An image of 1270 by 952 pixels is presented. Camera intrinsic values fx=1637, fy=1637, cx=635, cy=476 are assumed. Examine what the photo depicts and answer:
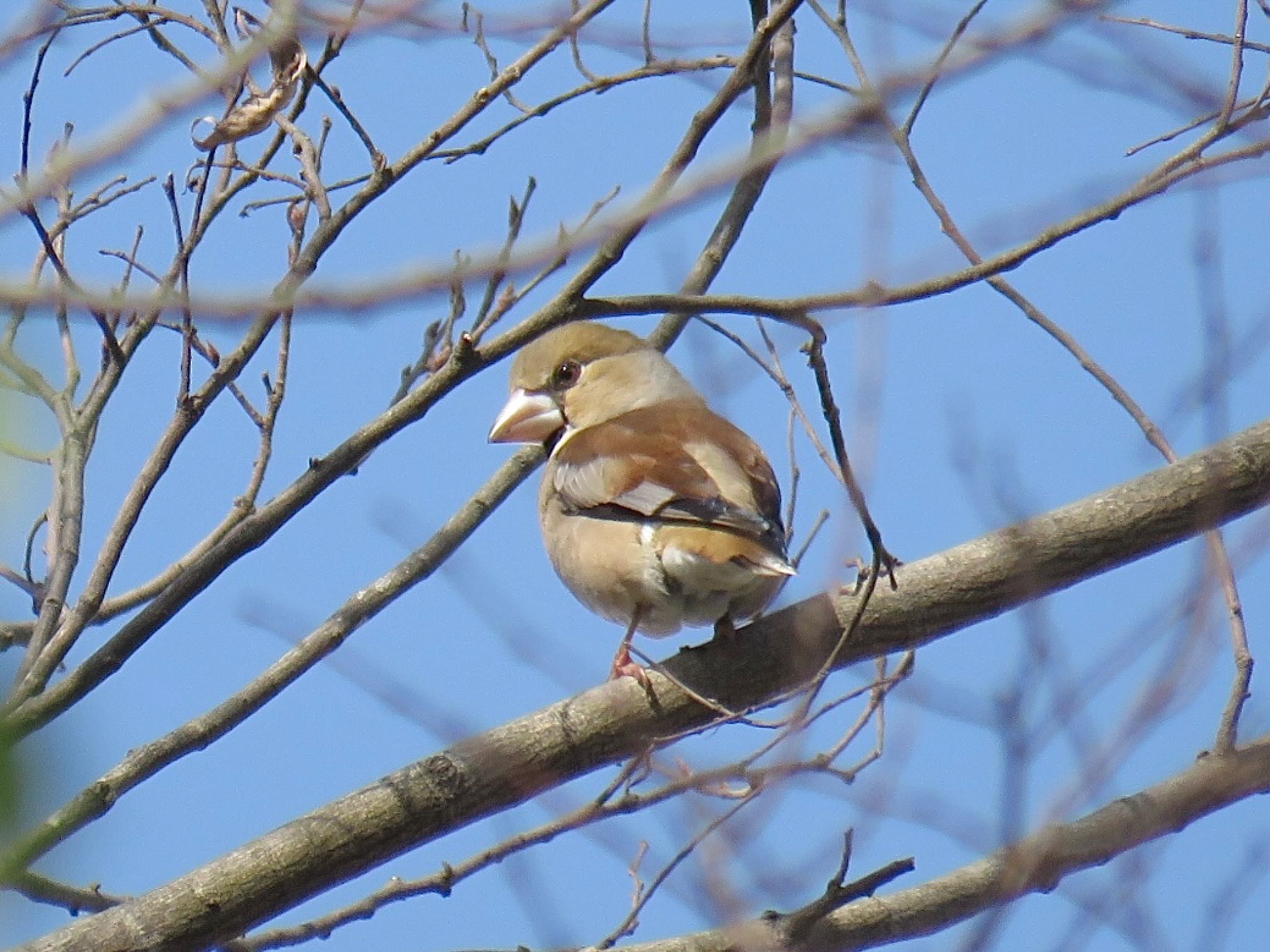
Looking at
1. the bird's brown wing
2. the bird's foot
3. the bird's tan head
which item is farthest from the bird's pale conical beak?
the bird's foot

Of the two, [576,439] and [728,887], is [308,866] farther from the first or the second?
[576,439]

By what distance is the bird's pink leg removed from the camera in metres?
3.90

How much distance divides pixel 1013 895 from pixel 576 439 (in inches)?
125

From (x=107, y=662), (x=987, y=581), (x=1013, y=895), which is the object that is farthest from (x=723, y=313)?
(x=107, y=662)

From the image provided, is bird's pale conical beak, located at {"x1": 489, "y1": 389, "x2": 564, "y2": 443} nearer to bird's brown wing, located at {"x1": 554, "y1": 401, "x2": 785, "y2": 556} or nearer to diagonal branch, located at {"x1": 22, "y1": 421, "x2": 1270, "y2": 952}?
bird's brown wing, located at {"x1": 554, "y1": 401, "x2": 785, "y2": 556}

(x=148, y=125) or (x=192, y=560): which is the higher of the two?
(x=192, y=560)

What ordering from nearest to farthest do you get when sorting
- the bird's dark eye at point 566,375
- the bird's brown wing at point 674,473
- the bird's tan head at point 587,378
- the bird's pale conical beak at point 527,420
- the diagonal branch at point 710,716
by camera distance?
the diagonal branch at point 710,716, the bird's brown wing at point 674,473, the bird's pale conical beak at point 527,420, the bird's tan head at point 587,378, the bird's dark eye at point 566,375

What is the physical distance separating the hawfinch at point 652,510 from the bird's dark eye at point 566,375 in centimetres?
7

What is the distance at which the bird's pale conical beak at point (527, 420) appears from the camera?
568 centimetres

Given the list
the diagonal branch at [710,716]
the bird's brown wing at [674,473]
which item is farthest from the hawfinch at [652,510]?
the diagonal branch at [710,716]

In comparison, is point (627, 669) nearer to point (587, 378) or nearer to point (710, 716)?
point (710, 716)

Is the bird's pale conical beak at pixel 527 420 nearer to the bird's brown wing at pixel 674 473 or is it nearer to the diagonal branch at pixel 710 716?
the bird's brown wing at pixel 674 473

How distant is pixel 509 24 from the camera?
308 cm

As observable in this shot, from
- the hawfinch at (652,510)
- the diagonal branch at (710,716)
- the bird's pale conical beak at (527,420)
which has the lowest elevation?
the diagonal branch at (710,716)
